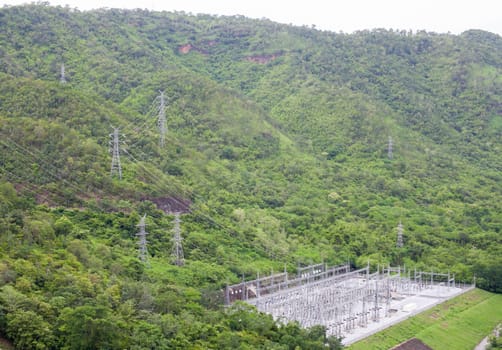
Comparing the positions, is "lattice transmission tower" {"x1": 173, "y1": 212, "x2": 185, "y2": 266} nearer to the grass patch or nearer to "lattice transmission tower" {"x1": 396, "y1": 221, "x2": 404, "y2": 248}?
the grass patch

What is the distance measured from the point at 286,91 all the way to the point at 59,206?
6075cm

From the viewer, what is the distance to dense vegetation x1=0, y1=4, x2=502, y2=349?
42.2m

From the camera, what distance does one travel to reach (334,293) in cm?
5662

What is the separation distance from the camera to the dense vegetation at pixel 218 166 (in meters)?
42.2

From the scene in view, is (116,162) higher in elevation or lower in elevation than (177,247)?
higher

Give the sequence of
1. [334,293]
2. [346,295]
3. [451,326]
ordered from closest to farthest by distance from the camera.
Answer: [346,295], [451,326], [334,293]

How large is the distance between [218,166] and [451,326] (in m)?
30.7

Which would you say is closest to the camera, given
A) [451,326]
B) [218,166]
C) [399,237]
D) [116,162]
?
[451,326]

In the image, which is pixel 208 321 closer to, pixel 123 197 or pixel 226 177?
pixel 123 197

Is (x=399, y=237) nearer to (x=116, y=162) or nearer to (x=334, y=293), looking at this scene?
(x=334, y=293)

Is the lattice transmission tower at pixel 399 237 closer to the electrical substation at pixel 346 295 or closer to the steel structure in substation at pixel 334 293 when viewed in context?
the electrical substation at pixel 346 295

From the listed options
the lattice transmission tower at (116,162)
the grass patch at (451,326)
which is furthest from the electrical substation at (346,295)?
the lattice transmission tower at (116,162)

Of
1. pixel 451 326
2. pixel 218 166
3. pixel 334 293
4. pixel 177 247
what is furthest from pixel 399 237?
pixel 177 247

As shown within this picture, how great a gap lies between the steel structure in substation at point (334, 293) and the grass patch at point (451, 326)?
1954 mm
